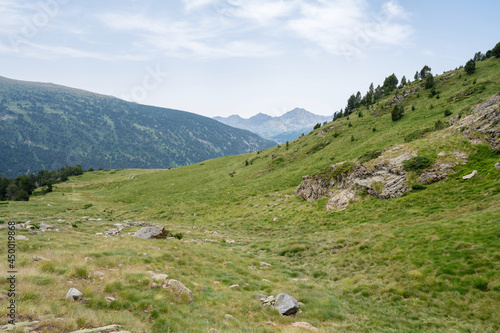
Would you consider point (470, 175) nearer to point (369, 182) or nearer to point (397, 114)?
point (369, 182)

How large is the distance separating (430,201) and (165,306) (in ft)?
80.3

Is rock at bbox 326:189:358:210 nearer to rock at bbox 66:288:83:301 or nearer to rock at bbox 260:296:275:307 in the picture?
rock at bbox 260:296:275:307

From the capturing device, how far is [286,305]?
11297mm

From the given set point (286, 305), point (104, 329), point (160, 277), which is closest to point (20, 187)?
point (160, 277)

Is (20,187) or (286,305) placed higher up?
(286,305)

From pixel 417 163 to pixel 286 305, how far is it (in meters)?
24.1

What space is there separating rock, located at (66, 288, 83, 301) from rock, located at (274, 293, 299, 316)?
893cm

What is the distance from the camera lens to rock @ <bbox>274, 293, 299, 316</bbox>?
436 inches

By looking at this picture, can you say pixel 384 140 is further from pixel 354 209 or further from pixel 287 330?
pixel 287 330

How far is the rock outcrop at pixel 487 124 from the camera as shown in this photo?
2377 cm

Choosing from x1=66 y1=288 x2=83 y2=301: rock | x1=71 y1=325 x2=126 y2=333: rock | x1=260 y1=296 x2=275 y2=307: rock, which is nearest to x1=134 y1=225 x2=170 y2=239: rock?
x1=66 y1=288 x2=83 y2=301: rock

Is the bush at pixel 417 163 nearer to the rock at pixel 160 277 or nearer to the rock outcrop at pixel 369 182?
the rock outcrop at pixel 369 182

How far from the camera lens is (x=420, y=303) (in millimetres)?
11039

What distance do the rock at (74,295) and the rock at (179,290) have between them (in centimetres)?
382
